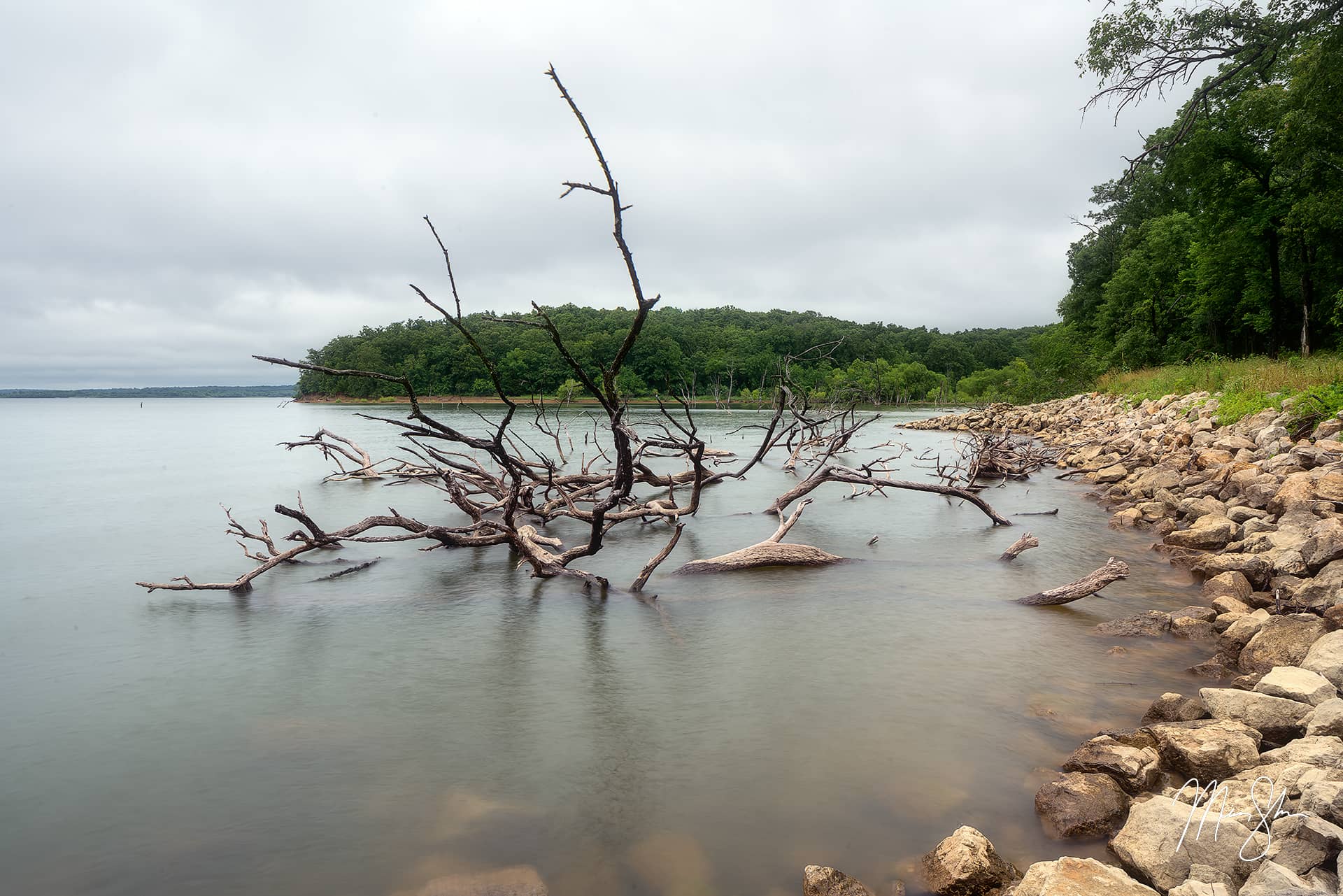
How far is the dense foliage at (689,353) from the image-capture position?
69.6 metres

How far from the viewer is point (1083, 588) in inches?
317

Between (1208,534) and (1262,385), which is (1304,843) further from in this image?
(1262,385)

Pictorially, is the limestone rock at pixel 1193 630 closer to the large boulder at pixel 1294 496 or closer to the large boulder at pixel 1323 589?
the large boulder at pixel 1323 589

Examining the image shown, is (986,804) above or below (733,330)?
below

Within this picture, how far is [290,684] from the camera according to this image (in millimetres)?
6629

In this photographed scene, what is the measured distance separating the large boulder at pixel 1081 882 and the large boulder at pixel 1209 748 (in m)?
1.48

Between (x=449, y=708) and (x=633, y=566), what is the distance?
5.02 m

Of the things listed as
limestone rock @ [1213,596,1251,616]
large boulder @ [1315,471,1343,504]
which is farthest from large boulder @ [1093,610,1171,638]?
large boulder @ [1315,471,1343,504]

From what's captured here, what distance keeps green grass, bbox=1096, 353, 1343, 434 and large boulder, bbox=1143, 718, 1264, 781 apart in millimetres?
10208

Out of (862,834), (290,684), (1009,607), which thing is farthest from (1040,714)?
(290,684)

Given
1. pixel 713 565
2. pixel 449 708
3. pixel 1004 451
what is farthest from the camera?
pixel 1004 451

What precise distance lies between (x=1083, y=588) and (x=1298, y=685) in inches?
141

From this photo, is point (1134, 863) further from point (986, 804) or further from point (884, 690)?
point (884, 690)

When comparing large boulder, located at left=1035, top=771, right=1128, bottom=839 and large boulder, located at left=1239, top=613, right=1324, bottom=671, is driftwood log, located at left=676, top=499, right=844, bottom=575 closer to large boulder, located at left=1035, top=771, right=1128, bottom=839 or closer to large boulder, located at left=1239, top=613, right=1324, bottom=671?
large boulder, located at left=1239, top=613, right=1324, bottom=671
